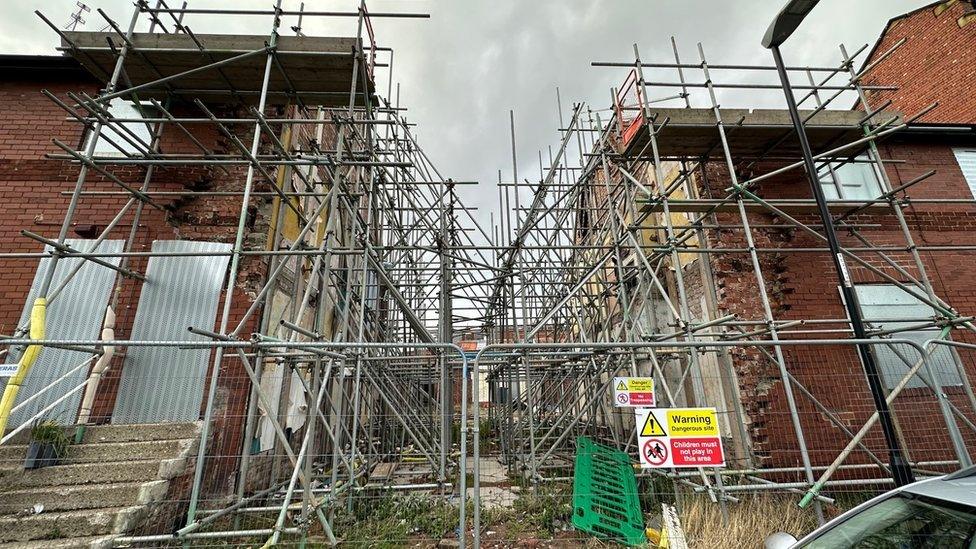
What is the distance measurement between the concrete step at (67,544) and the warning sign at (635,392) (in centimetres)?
591

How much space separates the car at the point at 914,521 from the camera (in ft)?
6.89

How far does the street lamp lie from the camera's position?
3555 mm

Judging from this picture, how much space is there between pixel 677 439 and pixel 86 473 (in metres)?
6.51

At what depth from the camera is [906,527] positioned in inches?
90.5

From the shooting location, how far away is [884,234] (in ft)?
25.7

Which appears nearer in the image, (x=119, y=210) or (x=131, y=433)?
(x=131, y=433)

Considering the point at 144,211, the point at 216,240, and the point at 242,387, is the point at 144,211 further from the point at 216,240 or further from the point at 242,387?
the point at 242,387

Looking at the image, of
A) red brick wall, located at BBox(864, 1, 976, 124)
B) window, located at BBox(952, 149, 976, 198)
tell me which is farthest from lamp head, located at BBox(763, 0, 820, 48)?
red brick wall, located at BBox(864, 1, 976, 124)

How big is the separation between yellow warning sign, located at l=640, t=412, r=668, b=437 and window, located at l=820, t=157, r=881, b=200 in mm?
8012

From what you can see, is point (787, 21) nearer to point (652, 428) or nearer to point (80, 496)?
point (652, 428)

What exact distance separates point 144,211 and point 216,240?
1.25 metres

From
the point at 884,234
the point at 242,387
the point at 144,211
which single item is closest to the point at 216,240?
the point at 144,211

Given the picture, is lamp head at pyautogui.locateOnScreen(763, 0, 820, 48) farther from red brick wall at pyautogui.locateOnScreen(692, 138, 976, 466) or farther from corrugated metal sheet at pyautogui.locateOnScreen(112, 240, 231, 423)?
corrugated metal sheet at pyautogui.locateOnScreen(112, 240, 231, 423)

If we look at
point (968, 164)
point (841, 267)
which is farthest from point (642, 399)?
point (968, 164)
